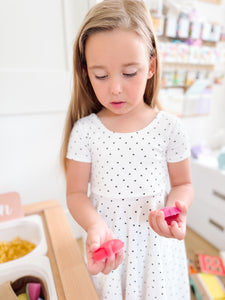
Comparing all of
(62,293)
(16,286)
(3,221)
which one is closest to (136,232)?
(62,293)

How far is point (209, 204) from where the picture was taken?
4.86ft

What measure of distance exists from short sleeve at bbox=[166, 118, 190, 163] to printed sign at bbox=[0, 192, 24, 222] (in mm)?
598

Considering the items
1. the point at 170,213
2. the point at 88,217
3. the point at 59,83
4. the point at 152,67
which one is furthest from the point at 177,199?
Answer: the point at 59,83

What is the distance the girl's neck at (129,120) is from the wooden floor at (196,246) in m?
1.10

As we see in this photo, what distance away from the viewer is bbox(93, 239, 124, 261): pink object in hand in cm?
38

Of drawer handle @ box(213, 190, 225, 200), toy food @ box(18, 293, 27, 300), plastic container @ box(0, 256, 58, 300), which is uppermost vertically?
plastic container @ box(0, 256, 58, 300)

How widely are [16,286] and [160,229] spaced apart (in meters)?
0.44

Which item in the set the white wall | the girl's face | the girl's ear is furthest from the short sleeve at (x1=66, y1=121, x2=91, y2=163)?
the white wall

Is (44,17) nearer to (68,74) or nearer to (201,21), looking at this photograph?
(68,74)

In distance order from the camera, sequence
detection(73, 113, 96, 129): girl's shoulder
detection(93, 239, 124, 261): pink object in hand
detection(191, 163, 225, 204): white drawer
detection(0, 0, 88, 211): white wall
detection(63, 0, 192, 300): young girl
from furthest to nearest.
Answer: detection(191, 163, 225, 204): white drawer < detection(0, 0, 88, 211): white wall < detection(73, 113, 96, 129): girl's shoulder < detection(63, 0, 192, 300): young girl < detection(93, 239, 124, 261): pink object in hand

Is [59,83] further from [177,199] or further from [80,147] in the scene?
[177,199]

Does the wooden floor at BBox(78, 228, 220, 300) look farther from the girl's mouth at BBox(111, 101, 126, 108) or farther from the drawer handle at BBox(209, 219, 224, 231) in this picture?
the girl's mouth at BBox(111, 101, 126, 108)

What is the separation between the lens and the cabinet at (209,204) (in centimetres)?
141

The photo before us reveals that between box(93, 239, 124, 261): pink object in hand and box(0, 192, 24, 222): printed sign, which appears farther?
box(0, 192, 24, 222): printed sign
